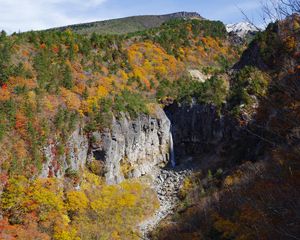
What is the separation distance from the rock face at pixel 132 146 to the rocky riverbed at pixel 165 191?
2284 millimetres

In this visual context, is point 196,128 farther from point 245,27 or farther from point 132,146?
point 245,27

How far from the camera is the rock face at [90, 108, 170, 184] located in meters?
43.7

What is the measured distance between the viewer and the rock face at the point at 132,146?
4366cm

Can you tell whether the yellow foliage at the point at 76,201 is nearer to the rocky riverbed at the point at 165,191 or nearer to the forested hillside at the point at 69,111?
the forested hillside at the point at 69,111

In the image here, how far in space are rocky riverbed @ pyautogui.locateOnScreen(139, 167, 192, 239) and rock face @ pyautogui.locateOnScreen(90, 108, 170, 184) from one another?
2.28 m

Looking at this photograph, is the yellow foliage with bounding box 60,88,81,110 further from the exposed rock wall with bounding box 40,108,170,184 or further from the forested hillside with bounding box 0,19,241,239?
the exposed rock wall with bounding box 40,108,170,184

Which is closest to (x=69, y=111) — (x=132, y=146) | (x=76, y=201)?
(x=132, y=146)

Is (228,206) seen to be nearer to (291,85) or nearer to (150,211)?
(150,211)

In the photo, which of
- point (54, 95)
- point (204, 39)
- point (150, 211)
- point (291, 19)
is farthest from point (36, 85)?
point (204, 39)

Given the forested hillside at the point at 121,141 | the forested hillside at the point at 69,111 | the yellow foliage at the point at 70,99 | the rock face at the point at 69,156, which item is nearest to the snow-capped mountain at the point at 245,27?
the forested hillside at the point at 121,141

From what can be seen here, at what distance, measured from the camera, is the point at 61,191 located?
1398 inches

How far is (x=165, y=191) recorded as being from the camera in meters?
45.6

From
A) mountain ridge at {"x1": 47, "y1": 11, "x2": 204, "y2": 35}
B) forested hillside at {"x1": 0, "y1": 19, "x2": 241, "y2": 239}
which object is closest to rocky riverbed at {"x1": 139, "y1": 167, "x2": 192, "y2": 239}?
forested hillside at {"x1": 0, "y1": 19, "x2": 241, "y2": 239}

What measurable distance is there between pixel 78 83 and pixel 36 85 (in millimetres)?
7476
